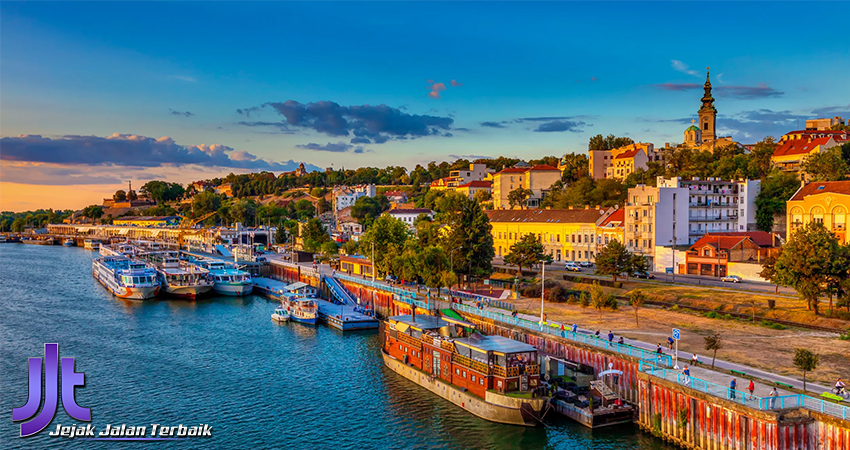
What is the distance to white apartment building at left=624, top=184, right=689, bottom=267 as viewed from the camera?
81.3 meters

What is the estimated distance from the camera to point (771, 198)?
92.2 meters

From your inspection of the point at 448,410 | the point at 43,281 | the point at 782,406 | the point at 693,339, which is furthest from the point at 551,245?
the point at 43,281

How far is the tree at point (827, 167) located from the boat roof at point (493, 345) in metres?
81.1

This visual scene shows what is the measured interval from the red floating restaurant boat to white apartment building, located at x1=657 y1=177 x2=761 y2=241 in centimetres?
5422

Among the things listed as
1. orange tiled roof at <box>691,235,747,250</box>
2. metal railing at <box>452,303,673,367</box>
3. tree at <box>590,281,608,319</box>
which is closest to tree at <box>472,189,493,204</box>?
orange tiled roof at <box>691,235,747,250</box>

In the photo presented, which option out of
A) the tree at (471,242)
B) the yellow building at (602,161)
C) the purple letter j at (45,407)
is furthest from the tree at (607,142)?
the purple letter j at (45,407)

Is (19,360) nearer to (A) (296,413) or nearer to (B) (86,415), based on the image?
(B) (86,415)

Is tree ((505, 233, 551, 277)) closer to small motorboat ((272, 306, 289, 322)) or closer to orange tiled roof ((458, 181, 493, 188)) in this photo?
small motorboat ((272, 306, 289, 322))

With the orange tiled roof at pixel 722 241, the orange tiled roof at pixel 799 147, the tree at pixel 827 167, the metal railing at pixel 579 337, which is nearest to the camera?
the metal railing at pixel 579 337

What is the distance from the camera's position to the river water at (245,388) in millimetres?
33062

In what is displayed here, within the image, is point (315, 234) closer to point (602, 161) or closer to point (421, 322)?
point (602, 161)

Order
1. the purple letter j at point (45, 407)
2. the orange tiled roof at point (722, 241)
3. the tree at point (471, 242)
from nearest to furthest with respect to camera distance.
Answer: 1. the purple letter j at point (45, 407)
2. the tree at point (471, 242)
3. the orange tiled roof at point (722, 241)

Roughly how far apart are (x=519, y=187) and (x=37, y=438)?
5079 inches

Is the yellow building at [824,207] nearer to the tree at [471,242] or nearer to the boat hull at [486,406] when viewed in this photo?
the tree at [471,242]
